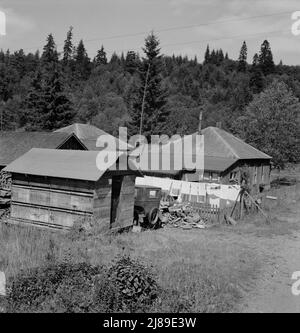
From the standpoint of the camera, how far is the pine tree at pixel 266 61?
431 ft

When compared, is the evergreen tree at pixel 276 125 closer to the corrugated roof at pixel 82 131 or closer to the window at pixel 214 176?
the window at pixel 214 176

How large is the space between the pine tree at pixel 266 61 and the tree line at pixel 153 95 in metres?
0.35

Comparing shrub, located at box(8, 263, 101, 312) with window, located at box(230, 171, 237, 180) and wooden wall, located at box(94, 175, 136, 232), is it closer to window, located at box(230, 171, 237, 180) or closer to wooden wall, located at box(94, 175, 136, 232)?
wooden wall, located at box(94, 175, 136, 232)

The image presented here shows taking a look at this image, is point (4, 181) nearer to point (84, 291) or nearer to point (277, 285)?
point (84, 291)

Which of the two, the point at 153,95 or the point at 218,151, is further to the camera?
the point at 153,95

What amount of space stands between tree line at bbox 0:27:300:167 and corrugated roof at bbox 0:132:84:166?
2300 cm

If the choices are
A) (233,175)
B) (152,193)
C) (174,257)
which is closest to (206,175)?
(233,175)

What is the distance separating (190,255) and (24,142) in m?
15.2

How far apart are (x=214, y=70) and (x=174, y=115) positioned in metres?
90.8

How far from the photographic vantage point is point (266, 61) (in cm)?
13200

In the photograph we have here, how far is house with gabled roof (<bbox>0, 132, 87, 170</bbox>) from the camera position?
2297 cm

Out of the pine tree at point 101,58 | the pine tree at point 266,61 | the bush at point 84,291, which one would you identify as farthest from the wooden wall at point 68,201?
the pine tree at point 101,58
